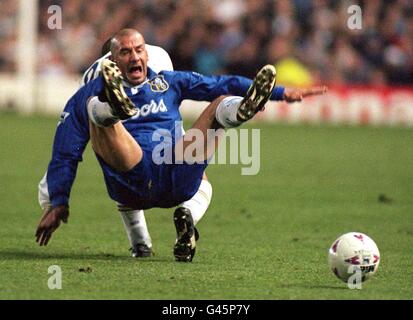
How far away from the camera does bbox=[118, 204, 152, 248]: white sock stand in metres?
8.38

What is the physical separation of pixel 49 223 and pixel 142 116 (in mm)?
1018

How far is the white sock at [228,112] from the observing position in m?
7.81

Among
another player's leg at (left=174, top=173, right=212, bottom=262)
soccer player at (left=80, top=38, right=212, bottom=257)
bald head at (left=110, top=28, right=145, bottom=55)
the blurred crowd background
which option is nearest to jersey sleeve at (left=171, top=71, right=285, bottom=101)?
soccer player at (left=80, top=38, right=212, bottom=257)

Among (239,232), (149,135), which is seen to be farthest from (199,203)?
(239,232)

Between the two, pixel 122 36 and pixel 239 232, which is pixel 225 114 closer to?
pixel 122 36

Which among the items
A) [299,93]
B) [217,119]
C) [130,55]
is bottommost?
[217,119]

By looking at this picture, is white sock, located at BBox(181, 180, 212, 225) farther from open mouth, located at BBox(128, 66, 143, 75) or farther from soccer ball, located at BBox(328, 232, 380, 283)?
soccer ball, located at BBox(328, 232, 380, 283)

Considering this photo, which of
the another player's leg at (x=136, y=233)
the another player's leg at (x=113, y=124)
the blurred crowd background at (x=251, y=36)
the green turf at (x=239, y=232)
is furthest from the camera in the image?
the blurred crowd background at (x=251, y=36)

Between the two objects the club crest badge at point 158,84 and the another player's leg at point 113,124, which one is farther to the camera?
the club crest badge at point 158,84

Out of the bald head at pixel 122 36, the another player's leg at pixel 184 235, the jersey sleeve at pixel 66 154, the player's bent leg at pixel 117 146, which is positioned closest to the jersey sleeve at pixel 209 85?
the bald head at pixel 122 36

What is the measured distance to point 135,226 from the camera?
8.44 m

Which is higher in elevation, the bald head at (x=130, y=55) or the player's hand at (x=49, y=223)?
the bald head at (x=130, y=55)

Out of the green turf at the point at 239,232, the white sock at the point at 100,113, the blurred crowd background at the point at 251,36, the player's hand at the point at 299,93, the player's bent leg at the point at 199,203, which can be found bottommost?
the green turf at the point at 239,232

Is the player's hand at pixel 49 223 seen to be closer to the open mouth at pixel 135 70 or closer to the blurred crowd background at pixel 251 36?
the open mouth at pixel 135 70
